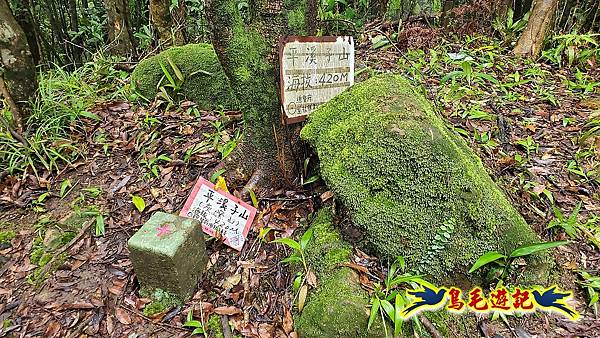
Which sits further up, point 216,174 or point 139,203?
point 216,174

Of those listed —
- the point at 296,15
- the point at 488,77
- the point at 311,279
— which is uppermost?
the point at 296,15

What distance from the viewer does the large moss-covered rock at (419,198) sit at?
228cm

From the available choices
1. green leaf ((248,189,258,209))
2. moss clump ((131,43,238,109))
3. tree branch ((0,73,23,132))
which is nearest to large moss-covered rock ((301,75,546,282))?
green leaf ((248,189,258,209))

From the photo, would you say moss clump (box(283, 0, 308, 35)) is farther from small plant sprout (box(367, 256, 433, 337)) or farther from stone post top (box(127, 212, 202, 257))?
small plant sprout (box(367, 256, 433, 337))

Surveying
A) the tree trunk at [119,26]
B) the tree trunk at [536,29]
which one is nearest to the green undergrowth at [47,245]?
the tree trunk at [119,26]

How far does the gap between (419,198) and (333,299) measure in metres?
0.79

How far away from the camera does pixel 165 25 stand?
6227 mm

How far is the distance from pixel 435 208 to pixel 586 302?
1130 mm

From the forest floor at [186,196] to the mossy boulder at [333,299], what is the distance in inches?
5.2

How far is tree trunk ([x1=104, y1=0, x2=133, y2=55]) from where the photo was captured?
257 inches

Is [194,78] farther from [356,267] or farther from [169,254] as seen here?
[356,267]

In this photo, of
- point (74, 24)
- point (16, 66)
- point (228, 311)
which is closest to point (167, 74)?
point (16, 66)

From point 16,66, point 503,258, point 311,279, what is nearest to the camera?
point 503,258

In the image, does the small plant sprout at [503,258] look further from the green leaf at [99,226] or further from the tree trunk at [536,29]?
the tree trunk at [536,29]
